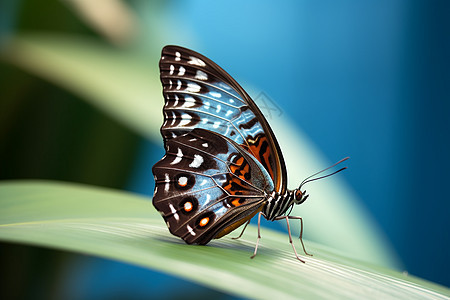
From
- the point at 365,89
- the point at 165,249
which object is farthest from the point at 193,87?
the point at 365,89

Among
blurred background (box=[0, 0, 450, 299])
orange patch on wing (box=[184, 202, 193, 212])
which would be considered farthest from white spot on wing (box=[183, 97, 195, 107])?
blurred background (box=[0, 0, 450, 299])

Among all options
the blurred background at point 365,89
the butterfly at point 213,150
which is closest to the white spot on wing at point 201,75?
the butterfly at point 213,150

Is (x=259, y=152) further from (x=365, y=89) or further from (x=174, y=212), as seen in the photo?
(x=365, y=89)

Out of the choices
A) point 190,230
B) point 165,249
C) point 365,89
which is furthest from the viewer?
point 365,89

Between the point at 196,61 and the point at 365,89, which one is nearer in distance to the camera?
the point at 196,61

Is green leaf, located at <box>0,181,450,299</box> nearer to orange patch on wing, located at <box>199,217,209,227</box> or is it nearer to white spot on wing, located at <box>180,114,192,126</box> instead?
orange patch on wing, located at <box>199,217,209,227</box>

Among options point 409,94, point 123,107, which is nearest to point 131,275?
point 123,107

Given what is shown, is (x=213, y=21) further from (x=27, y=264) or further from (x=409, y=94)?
(x=27, y=264)
